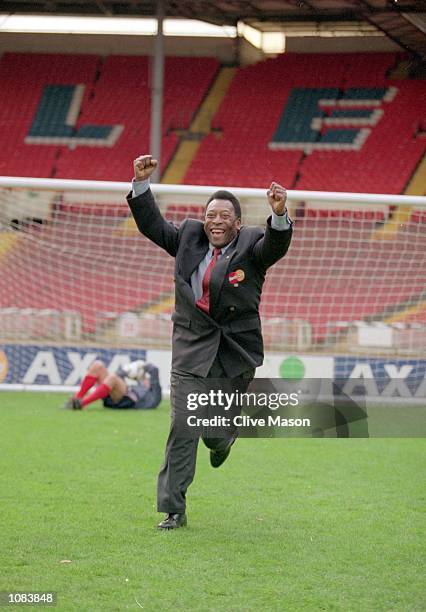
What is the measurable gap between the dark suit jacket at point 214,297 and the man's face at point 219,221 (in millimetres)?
65

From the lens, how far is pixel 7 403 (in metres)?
12.2

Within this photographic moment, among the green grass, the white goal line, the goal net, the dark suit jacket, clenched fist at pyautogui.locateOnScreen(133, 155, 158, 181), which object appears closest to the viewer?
the green grass

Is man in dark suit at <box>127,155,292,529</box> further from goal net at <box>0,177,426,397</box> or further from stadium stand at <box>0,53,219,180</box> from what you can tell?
stadium stand at <box>0,53,219,180</box>

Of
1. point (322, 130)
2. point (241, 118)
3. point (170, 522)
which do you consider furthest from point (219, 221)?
point (241, 118)

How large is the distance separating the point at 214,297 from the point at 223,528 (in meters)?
1.28

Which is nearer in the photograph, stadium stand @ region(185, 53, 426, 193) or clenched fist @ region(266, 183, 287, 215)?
clenched fist @ region(266, 183, 287, 215)

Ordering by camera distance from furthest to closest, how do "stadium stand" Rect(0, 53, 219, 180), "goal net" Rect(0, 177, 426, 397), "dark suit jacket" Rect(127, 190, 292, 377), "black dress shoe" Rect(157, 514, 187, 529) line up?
"stadium stand" Rect(0, 53, 219, 180) → "goal net" Rect(0, 177, 426, 397) → "black dress shoe" Rect(157, 514, 187, 529) → "dark suit jacket" Rect(127, 190, 292, 377)

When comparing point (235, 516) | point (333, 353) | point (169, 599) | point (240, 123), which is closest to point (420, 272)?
point (333, 353)

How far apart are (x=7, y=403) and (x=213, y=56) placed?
15591mm

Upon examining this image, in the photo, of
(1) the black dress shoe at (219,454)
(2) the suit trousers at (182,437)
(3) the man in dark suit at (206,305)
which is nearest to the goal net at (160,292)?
(1) the black dress shoe at (219,454)

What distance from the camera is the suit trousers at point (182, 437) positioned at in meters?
5.32

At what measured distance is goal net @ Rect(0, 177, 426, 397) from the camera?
12.5 metres

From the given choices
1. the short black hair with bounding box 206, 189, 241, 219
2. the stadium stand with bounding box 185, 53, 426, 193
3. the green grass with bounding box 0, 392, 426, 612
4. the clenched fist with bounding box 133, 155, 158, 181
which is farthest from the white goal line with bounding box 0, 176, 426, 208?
the stadium stand with bounding box 185, 53, 426, 193

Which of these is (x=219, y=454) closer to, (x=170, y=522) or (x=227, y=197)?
(x=170, y=522)
